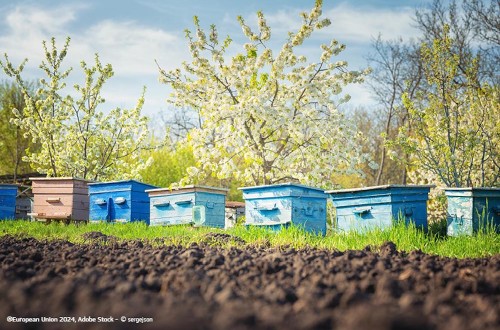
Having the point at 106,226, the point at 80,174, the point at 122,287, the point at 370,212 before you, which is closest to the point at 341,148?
the point at 370,212

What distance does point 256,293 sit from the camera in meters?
2.48

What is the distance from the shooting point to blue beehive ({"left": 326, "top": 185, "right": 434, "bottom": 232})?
789cm

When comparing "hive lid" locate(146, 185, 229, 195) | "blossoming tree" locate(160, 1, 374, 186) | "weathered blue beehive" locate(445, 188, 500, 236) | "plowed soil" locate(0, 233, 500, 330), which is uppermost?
"blossoming tree" locate(160, 1, 374, 186)

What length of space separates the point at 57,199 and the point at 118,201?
1761 millimetres

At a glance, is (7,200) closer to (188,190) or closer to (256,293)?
(188,190)

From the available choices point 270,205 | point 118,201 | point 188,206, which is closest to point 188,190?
point 188,206

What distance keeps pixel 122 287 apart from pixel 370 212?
20.7 feet

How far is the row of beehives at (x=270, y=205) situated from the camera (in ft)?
25.3

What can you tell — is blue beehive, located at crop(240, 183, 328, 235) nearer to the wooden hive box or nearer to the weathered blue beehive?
the weathered blue beehive

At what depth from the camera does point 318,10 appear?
11.1 meters

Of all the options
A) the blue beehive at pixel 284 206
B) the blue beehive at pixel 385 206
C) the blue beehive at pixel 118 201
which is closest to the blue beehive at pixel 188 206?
the blue beehive at pixel 118 201

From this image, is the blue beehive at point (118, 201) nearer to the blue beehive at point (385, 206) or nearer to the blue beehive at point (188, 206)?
the blue beehive at point (188, 206)

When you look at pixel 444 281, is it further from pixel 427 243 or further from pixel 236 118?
pixel 236 118

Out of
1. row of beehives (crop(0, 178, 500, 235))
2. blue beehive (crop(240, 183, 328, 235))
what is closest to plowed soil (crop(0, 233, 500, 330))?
row of beehives (crop(0, 178, 500, 235))
